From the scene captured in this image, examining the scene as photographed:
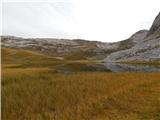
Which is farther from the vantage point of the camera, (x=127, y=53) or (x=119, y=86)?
(x=127, y=53)

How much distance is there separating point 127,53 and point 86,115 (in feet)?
406

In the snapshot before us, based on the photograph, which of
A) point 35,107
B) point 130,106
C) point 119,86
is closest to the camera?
point 35,107

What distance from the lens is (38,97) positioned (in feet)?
58.7

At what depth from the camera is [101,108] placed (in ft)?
53.2

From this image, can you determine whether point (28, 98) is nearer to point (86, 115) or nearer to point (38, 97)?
point (38, 97)

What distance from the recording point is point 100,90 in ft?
69.9

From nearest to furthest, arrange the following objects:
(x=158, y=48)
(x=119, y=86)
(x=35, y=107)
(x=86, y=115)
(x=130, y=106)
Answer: (x=86, y=115), (x=35, y=107), (x=130, y=106), (x=119, y=86), (x=158, y=48)

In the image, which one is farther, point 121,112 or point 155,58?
point 155,58

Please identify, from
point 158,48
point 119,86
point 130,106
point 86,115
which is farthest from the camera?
point 158,48

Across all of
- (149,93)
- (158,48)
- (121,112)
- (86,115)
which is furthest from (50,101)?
(158,48)

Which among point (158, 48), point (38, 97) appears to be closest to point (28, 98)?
point (38, 97)

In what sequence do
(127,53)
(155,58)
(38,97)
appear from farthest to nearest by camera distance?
(127,53)
(155,58)
(38,97)

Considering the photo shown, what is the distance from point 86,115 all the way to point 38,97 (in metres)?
4.70

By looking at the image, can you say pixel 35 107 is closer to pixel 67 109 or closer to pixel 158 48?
pixel 67 109
